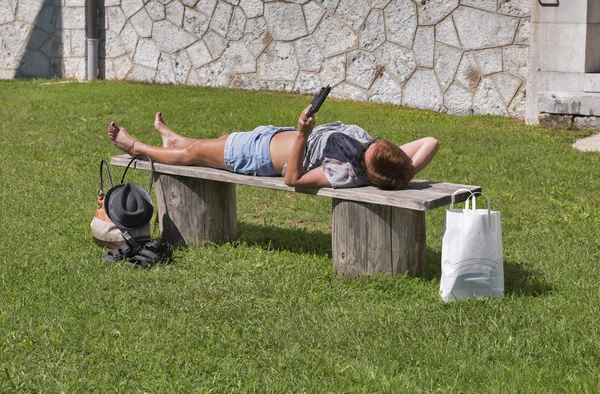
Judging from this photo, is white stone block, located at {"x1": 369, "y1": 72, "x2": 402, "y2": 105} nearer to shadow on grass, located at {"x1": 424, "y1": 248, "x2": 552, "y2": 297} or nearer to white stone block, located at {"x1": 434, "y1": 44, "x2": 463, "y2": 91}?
white stone block, located at {"x1": 434, "y1": 44, "x2": 463, "y2": 91}

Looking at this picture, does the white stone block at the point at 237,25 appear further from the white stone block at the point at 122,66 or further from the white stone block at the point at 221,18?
the white stone block at the point at 122,66

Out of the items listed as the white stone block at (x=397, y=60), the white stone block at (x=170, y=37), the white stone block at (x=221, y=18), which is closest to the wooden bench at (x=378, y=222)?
the white stone block at (x=397, y=60)

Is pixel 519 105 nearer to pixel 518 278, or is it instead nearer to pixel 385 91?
pixel 385 91

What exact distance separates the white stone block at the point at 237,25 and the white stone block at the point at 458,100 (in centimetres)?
299

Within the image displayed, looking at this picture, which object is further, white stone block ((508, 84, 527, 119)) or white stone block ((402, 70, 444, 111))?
white stone block ((402, 70, 444, 111))

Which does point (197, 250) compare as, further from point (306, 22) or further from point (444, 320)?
point (306, 22)

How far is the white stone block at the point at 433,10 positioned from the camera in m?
10.4

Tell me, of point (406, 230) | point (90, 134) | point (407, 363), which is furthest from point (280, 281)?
point (90, 134)

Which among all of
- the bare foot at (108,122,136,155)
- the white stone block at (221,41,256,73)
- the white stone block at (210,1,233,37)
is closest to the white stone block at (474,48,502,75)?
the white stone block at (221,41,256,73)

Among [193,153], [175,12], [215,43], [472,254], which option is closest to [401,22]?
[215,43]

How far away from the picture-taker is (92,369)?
3.88m

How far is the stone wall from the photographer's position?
1016 centimetres

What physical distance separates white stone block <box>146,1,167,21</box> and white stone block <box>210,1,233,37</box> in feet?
2.63

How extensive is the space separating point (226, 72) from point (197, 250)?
22.8 feet
